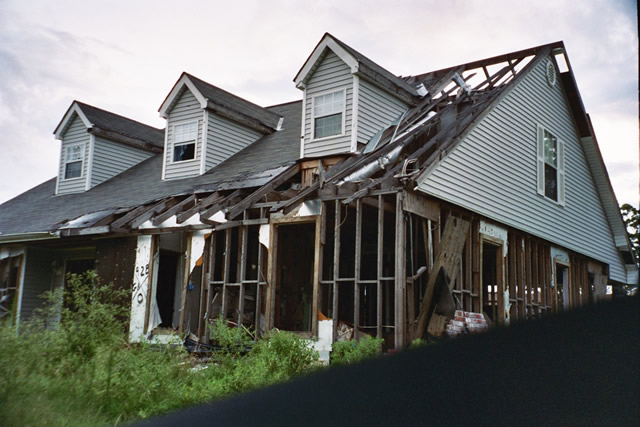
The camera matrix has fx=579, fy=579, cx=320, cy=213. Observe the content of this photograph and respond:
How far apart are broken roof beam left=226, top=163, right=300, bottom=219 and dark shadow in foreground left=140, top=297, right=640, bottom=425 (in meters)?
8.83

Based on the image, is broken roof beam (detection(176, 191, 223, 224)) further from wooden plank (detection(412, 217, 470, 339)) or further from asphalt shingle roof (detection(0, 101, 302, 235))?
wooden plank (detection(412, 217, 470, 339))

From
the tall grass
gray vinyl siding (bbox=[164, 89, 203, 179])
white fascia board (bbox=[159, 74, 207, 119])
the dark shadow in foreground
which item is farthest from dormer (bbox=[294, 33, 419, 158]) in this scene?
the dark shadow in foreground

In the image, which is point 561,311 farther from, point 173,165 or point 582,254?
point 582,254

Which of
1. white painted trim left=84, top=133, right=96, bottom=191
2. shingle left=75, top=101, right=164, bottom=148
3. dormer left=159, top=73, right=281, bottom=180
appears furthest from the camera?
shingle left=75, top=101, right=164, bottom=148

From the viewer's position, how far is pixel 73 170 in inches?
725

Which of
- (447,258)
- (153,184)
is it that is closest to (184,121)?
(153,184)

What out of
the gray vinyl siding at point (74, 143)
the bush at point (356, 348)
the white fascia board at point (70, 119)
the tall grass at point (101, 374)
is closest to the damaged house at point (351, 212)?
the white fascia board at point (70, 119)

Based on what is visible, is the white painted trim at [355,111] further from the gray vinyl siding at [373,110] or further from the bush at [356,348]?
the bush at [356,348]

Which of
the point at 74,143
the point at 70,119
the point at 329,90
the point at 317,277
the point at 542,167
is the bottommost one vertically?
the point at 317,277

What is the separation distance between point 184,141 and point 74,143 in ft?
17.1

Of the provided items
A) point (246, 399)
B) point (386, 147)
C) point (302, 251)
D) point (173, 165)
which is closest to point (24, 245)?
point (173, 165)

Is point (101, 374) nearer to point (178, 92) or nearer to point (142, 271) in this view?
point (142, 271)

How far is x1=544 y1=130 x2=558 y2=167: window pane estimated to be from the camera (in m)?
14.2

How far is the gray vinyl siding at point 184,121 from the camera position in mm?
14797
